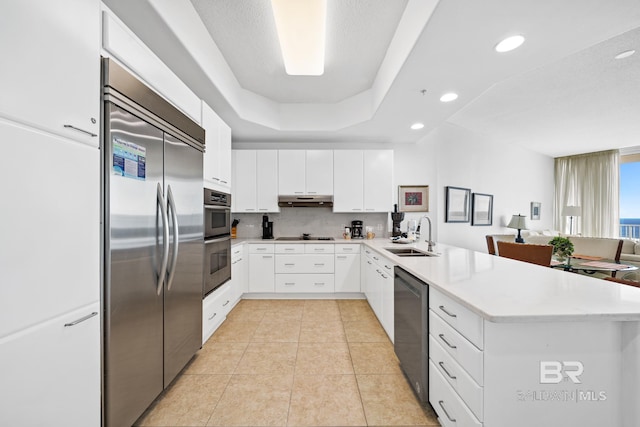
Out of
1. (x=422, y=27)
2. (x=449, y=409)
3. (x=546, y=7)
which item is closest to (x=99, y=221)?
(x=449, y=409)

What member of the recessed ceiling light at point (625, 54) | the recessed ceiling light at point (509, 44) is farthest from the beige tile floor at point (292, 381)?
the recessed ceiling light at point (625, 54)

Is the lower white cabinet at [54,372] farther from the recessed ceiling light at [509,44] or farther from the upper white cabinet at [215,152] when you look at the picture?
the recessed ceiling light at [509,44]

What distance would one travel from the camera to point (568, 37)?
179cm

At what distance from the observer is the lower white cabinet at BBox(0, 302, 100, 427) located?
91 centimetres

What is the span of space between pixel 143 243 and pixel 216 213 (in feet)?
3.98

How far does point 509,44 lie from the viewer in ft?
6.17

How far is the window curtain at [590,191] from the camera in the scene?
5961 mm

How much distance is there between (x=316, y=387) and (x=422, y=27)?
2.60 m

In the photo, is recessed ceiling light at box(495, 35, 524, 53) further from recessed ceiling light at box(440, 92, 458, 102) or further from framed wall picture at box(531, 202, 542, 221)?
framed wall picture at box(531, 202, 542, 221)

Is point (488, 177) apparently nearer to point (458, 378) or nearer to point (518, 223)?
point (518, 223)

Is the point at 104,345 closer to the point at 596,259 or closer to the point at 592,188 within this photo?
the point at 596,259

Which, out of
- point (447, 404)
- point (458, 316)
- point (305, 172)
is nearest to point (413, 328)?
point (447, 404)

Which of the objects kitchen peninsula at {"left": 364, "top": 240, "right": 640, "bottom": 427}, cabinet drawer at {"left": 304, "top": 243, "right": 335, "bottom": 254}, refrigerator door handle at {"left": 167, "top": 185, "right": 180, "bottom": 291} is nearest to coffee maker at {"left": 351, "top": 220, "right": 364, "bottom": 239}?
cabinet drawer at {"left": 304, "top": 243, "right": 335, "bottom": 254}

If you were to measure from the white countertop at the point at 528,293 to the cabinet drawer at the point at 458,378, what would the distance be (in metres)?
0.33
